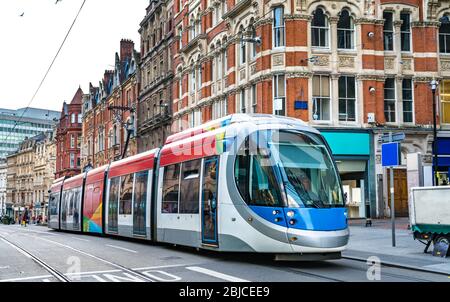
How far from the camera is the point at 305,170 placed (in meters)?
12.8

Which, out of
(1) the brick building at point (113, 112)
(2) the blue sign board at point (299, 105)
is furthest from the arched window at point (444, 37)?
(1) the brick building at point (113, 112)

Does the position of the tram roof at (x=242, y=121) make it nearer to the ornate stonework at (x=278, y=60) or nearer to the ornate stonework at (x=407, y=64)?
the ornate stonework at (x=278, y=60)

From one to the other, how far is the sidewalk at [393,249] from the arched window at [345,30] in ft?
37.2

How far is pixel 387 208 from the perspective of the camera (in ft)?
100

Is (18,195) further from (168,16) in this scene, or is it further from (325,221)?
(325,221)

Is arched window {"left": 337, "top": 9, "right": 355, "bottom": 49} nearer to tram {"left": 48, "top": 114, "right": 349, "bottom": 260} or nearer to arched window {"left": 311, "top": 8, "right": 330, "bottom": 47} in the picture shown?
arched window {"left": 311, "top": 8, "right": 330, "bottom": 47}

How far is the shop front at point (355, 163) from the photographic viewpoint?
99.9 feet

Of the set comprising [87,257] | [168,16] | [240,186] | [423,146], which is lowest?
[87,257]

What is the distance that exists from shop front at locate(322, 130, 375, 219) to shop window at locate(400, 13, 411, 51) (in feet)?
19.1

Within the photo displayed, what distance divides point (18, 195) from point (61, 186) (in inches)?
3536

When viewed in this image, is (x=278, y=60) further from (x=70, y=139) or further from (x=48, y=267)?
(x=70, y=139)

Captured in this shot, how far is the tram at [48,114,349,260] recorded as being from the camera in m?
12.4

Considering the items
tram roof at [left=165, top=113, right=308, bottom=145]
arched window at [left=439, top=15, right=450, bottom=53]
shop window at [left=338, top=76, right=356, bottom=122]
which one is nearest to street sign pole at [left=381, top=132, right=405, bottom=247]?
tram roof at [left=165, top=113, right=308, bottom=145]
